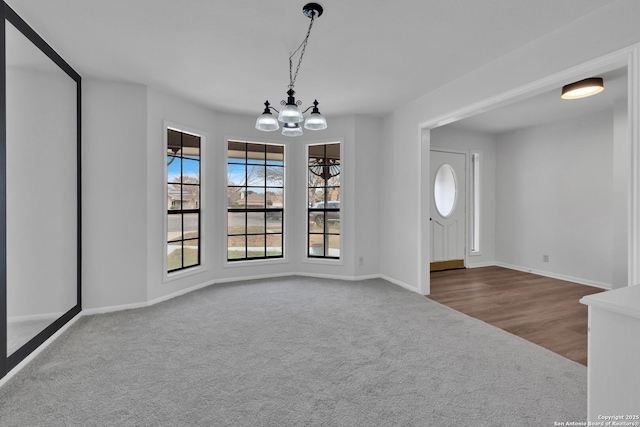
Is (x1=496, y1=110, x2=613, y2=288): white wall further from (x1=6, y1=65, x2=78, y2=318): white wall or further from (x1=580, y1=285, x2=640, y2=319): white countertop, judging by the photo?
(x1=6, y1=65, x2=78, y2=318): white wall

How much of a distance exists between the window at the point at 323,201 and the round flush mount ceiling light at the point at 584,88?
121 inches

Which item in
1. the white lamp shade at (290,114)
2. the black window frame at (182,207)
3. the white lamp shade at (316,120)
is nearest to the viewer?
the white lamp shade at (290,114)

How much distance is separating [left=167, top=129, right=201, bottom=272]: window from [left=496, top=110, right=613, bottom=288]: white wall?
18.6ft

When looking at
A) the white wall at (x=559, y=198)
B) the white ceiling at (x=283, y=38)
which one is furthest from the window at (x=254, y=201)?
the white wall at (x=559, y=198)

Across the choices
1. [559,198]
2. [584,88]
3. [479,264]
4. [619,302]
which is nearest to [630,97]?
[584,88]

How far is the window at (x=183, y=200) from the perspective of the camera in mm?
4383

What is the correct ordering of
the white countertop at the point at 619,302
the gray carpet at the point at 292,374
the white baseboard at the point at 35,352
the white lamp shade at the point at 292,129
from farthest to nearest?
the white lamp shade at the point at 292,129 → the white baseboard at the point at 35,352 → the gray carpet at the point at 292,374 → the white countertop at the point at 619,302

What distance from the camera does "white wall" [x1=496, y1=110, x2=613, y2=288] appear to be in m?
4.86

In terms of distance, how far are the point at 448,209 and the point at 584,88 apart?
2.91 meters

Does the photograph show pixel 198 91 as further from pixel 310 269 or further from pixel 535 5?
pixel 535 5

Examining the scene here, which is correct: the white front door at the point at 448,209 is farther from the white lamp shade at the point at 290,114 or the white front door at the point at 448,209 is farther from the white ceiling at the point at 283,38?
the white lamp shade at the point at 290,114

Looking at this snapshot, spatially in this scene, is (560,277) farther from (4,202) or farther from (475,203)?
(4,202)

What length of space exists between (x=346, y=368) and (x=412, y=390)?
51cm

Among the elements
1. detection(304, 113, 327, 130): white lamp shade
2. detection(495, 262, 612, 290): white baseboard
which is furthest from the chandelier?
detection(495, 262, 612, 290): white baseboard
